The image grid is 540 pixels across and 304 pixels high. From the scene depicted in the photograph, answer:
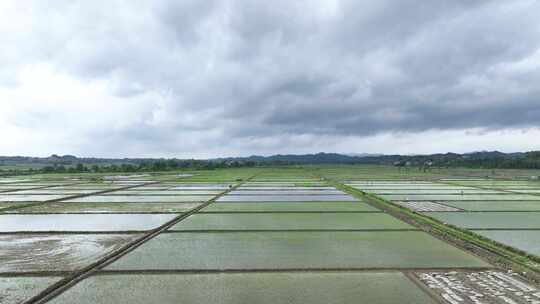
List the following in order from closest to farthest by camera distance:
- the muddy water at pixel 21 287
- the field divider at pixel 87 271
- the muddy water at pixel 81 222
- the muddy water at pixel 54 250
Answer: the muddy water at pixel 21 287, the field divider at pixel 87 271, the muddy water at pixel 54 250, the muddy water at pixel 81 222

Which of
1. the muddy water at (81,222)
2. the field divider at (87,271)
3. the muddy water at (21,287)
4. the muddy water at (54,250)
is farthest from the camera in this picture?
the muddy water at (81,222)

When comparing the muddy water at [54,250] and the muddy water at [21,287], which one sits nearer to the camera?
the muddy water at [21,287]

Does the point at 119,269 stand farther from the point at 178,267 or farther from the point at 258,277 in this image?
the point at 258,277

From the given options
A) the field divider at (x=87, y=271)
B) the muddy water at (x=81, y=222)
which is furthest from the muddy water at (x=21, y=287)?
the muddy water at (x=81, y=222)

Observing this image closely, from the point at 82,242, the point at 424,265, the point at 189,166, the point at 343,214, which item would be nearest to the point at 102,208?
the point at 82,242

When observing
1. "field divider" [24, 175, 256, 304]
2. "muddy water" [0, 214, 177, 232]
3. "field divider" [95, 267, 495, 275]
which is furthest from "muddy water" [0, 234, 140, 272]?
"field divider" [95, 267, 495, 275]

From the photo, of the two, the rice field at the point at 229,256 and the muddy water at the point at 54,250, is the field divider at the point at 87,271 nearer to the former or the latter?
the rice field at the point at 229,256

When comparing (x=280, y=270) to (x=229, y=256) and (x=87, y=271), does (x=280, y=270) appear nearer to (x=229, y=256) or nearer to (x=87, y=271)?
(x=229, y=256)

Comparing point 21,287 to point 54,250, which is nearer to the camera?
point 21,287

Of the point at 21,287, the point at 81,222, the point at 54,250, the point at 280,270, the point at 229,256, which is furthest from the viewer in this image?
the point at 81,222

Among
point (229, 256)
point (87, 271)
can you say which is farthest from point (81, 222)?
point (229, 256)
